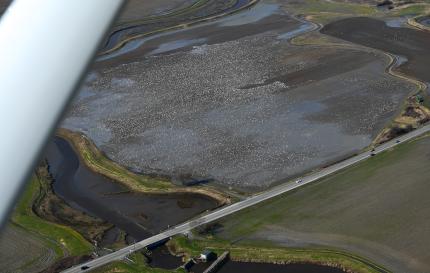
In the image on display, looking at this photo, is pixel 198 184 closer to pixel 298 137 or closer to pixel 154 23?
pixel 298 137

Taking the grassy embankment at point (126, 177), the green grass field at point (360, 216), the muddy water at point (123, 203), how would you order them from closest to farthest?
the green grass field at point (360, 216) → the muddy water at point (123, 203) → the grassy embankment at point (126, 177)

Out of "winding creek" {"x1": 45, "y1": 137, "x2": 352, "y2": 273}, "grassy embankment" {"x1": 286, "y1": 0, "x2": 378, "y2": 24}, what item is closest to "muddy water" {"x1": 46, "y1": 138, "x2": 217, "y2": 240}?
"winding creek" {"x1": 45, "y1": 137, "x2": 352, "y2": 273}

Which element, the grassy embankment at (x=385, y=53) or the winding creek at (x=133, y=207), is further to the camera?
the grassy embankment at (x=385, y=53)

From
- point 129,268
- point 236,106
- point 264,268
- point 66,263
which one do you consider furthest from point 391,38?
point 66,263

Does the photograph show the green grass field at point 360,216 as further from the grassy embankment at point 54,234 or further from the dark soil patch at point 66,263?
the grassy embankment at point 54,234

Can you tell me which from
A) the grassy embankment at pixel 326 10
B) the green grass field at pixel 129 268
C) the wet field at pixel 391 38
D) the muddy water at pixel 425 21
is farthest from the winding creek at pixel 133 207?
the muddy water at pixel 425 21

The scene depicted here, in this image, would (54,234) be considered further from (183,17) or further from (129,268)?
(183,17)
